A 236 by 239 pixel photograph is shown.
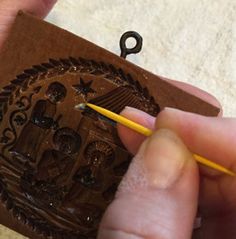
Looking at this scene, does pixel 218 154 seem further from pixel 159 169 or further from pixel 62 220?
pixel 62 220

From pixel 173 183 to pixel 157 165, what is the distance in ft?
0.06

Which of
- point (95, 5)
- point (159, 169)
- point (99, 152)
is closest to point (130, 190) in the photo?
point (159, 169)

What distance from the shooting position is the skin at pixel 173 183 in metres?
0.37

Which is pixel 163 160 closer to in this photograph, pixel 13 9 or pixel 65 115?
pixel 65 115

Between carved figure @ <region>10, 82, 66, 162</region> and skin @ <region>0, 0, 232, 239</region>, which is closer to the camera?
skin @ <region>0, 0, 232, 239</region>

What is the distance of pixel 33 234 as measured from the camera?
1.75ft

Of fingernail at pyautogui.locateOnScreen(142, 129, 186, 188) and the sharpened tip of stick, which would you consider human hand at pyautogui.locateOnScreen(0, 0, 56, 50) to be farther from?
fingernail at pyautogui.locateOnScreen(142, 129, 186, 188)

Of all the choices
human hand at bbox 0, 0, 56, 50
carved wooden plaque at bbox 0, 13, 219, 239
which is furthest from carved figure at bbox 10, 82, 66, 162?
human hand at bbox 0, 0, 56, 50

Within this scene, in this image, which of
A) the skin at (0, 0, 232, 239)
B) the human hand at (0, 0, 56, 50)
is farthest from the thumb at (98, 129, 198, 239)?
the human hand at (0, 0, 56, 50)

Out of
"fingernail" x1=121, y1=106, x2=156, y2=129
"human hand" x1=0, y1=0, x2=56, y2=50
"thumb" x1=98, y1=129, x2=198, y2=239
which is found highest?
"human hand" x1=0, y1=0, x2=56, y2=50

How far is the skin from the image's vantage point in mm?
368

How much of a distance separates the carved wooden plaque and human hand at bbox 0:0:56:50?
0.07 meters

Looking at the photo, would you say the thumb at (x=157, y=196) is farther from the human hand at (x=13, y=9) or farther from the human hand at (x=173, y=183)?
the human hand at (x=13, y=9)

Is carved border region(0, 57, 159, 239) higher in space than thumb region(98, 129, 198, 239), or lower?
higher
